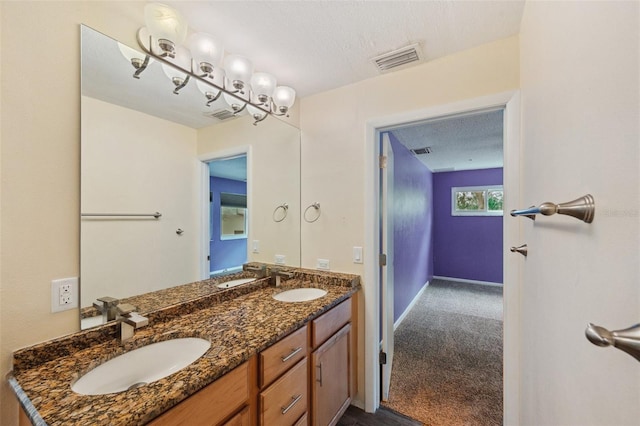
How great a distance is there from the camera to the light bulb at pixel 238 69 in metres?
1.50

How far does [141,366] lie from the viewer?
1011 millimetres

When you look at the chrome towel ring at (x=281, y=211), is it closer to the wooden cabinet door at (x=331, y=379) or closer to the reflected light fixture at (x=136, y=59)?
the wooden cabinet door at (x=331, y=379)

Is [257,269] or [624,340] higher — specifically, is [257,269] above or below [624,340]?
below

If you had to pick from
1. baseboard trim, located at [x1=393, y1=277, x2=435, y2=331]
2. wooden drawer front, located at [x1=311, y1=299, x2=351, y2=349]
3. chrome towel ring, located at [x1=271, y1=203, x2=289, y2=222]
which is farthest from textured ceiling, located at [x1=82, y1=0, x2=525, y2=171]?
baseboard trim, located at [x1=393, y1=277, x2=435, y2=331]

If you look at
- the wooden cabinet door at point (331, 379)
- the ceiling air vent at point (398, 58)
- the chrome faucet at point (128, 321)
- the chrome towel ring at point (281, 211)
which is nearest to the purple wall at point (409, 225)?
the ceiling air vent at point (398, 58)

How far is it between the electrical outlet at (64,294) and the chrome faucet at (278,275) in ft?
3.68

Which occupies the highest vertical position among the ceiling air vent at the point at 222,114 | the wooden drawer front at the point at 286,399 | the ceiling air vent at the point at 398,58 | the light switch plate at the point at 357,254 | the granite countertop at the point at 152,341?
the ceiling air vent at the point at 398,58

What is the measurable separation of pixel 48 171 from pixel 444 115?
1.96m

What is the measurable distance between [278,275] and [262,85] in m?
1.33

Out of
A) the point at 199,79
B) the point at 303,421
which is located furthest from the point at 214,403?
the point at 199,79

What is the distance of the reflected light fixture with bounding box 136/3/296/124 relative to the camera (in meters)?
1.17

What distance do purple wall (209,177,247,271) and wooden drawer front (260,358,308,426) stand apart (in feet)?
2.61

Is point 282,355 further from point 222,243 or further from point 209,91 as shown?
point 209,91

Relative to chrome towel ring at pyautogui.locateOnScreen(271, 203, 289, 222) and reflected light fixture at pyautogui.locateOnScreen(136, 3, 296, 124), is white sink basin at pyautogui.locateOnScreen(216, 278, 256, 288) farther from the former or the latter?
reflected light fixture at pyautogui.locateOnScreen(136, 3, 296, 124)
